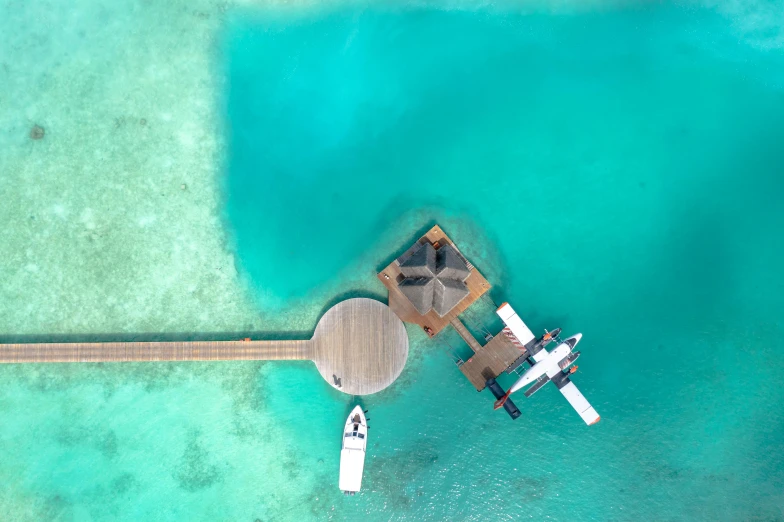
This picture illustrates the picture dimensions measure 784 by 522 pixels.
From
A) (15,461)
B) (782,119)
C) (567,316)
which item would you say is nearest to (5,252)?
(15,461)

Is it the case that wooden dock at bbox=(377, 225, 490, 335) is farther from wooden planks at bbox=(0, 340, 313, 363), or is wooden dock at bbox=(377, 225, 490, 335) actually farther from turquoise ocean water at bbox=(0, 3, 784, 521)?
wooden planks at bbox=(0, 340, 313, 363)

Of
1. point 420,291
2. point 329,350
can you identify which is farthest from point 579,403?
point 329,350

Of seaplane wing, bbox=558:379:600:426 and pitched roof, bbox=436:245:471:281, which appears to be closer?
pitched roof, bbox=436:245:471:281

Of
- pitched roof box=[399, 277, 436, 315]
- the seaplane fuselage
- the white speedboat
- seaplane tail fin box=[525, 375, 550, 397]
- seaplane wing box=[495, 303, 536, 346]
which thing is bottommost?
the white speedboat

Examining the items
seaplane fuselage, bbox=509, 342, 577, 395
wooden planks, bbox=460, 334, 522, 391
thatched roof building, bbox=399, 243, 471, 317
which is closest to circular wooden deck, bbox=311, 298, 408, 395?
thatched roof building, bbox=399, 243, 471, 317

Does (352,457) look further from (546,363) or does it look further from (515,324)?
(546,363)


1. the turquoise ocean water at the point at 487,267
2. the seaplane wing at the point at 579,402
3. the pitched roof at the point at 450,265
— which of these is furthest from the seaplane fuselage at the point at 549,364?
the pitched roof at the point at 450,265

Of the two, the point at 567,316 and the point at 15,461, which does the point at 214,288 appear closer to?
the point at 15,461

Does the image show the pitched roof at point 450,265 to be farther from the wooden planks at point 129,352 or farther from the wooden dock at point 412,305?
the wooden planks at point 129,352
